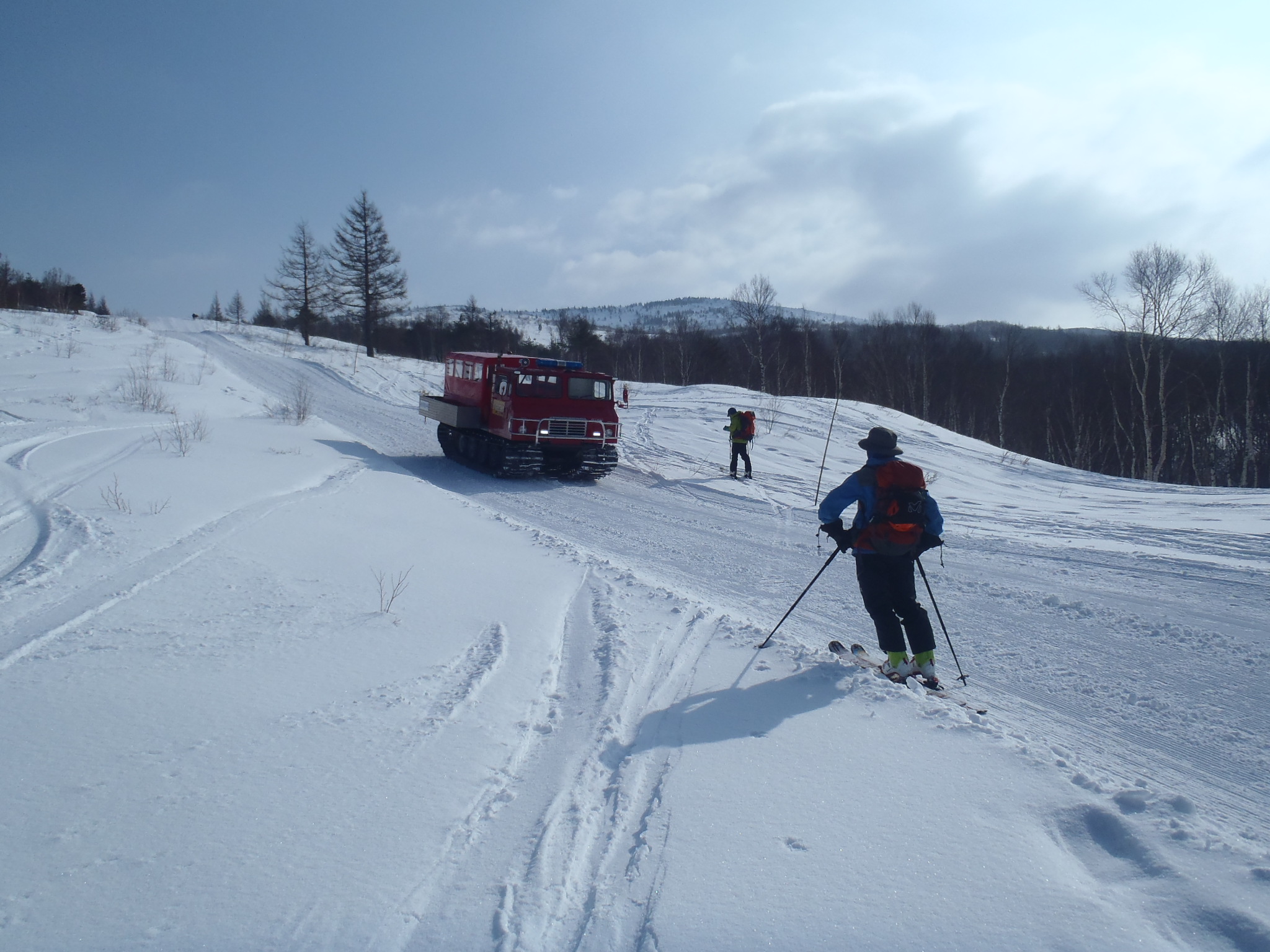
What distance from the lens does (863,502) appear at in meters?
4.95

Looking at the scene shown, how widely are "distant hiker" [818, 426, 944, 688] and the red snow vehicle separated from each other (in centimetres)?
956

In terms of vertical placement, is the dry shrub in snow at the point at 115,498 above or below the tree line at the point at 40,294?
below

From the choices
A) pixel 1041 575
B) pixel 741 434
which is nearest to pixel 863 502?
pixel 1041 575

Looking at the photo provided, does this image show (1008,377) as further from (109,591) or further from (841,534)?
(109,591)

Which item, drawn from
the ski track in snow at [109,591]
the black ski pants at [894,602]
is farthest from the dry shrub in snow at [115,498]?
the black ski pants at [894,602]

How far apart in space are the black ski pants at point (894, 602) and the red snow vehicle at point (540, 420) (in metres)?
9.70

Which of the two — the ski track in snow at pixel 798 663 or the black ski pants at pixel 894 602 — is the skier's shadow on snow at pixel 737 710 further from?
the black ski pants at pixel 894 602

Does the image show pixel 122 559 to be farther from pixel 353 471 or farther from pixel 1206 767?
pixel 1206 767

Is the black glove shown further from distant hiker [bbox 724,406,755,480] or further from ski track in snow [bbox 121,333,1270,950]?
distant hiker [bbox 724,406,755,480]

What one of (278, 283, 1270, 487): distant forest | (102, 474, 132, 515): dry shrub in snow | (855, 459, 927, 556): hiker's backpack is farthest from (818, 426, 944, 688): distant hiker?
(278, 283, 1270, 487): distant forest

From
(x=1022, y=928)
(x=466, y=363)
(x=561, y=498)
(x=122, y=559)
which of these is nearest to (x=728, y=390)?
(x=466, y=363)

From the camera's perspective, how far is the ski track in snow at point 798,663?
103 inches

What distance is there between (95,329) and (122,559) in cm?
2959

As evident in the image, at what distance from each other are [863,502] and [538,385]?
33.5 feet
